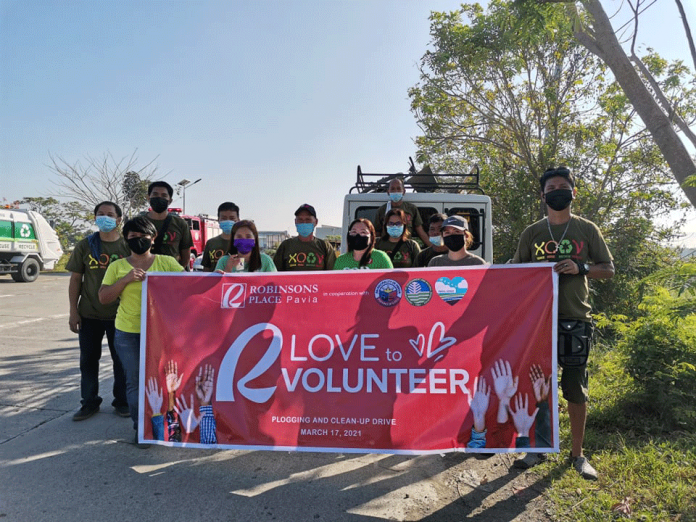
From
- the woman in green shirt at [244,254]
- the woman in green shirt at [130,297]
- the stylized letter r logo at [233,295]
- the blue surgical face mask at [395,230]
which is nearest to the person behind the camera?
the stylized letter r logo at [233,295]

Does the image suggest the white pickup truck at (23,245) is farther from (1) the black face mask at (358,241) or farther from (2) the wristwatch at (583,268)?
(2) the wristwatch at (583,268)

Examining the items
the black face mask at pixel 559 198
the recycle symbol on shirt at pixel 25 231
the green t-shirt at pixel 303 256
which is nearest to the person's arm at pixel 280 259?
the green t-shirt at pixel 303 256

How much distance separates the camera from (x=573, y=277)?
326 cm

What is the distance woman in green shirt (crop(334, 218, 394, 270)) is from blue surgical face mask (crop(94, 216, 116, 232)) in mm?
2169

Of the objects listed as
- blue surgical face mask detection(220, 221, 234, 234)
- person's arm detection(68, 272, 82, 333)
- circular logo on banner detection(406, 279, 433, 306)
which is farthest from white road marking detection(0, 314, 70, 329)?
circular logo on banner detection(406, 279, 433, 306)

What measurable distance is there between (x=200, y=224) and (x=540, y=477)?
2136 centimetres

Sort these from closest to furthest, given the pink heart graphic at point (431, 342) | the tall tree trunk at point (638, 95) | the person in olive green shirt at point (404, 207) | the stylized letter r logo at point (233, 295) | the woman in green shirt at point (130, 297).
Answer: the pink heart graphic at point (431, 342) → the stylized letter r logo at point (233, 295) → the woman in green shirt at point (130, 297) → the tall tree trunk at point (638, 95) → the person in olive green shirt at point (404, 207)

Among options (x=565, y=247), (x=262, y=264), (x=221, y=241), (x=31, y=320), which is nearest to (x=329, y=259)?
(x=262, y=264)

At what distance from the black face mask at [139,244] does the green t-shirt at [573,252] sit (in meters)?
3.01

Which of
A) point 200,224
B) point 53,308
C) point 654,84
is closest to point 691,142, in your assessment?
point 654,84

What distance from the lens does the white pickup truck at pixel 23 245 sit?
59.6ft

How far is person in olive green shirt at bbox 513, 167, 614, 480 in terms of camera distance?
3240 millimetres

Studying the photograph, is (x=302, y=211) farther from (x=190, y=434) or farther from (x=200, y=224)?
(x=200, y=224)

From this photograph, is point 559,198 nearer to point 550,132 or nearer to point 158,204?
point 158,204
